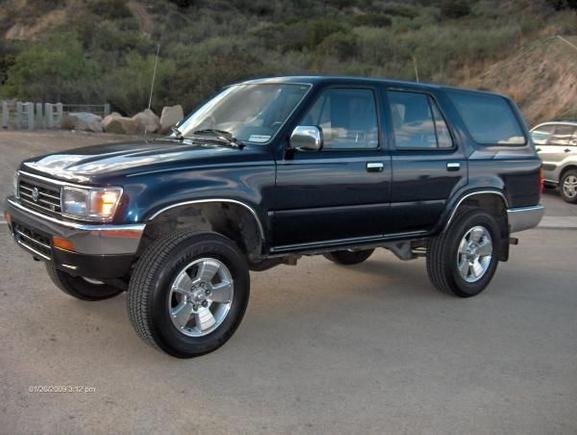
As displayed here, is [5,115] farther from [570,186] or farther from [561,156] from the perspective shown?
[570,186]

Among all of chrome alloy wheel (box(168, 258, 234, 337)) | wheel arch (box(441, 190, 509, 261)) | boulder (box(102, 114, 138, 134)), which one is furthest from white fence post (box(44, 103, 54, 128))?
chrome alloy wheel (box(168, 258, 234, 337))

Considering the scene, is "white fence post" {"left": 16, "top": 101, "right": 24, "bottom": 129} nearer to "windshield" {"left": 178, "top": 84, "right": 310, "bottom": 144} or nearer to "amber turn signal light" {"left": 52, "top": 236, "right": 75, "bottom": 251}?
"windshield" {"left": 178, "top": 84, "right": 310, "bottom": 144}

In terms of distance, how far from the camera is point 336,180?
17.4 ft

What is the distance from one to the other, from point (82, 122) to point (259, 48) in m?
16.7

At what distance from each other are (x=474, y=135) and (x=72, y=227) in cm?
390

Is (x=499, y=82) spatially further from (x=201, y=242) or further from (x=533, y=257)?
(x=201, y=242)

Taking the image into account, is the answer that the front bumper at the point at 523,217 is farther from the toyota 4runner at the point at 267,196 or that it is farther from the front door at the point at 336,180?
the front door at the point at 336,180

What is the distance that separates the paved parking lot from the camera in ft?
12.5

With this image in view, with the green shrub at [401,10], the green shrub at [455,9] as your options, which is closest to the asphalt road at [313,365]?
the green shrub at [455,9]

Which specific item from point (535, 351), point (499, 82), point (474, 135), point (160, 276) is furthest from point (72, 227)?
point (499, 82)

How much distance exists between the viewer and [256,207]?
4879 millimetres

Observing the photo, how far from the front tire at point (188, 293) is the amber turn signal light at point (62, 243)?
0.45 m

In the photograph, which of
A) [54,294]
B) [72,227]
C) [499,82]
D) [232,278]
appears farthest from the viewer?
[499,82]

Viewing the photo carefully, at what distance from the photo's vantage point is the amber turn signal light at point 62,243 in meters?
4.36
